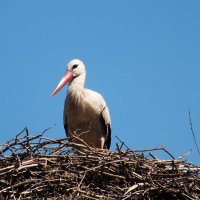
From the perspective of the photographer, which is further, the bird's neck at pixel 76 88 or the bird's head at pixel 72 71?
the bird's head at pixel 72 71

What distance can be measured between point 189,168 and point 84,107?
2993 millimetres

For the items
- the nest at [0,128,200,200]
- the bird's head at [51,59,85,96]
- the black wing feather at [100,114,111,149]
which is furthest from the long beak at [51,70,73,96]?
the nest at [0,128,200,200]

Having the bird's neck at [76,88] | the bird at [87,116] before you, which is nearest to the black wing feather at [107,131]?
the bird at [87,116]

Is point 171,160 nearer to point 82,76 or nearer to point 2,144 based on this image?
point 2,144

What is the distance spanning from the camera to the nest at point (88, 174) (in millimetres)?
5371

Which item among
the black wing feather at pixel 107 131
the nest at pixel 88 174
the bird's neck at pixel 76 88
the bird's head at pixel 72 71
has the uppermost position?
the bird's head at pixel 72 71

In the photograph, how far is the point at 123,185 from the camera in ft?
18.5

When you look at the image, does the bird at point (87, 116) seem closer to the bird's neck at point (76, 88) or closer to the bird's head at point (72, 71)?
the bird's neck at point (76, 88)

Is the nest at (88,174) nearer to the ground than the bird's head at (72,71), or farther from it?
nearer to the ground

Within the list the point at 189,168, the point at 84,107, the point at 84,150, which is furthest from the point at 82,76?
the point at 189,168

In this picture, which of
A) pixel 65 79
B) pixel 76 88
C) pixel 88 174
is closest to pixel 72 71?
pixel 65 79

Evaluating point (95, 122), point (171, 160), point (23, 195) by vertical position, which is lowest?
point (23, 195)

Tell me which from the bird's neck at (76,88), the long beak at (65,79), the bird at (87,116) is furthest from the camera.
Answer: the long beak at (65,79)

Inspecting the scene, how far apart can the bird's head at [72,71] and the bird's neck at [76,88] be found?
6 cm
